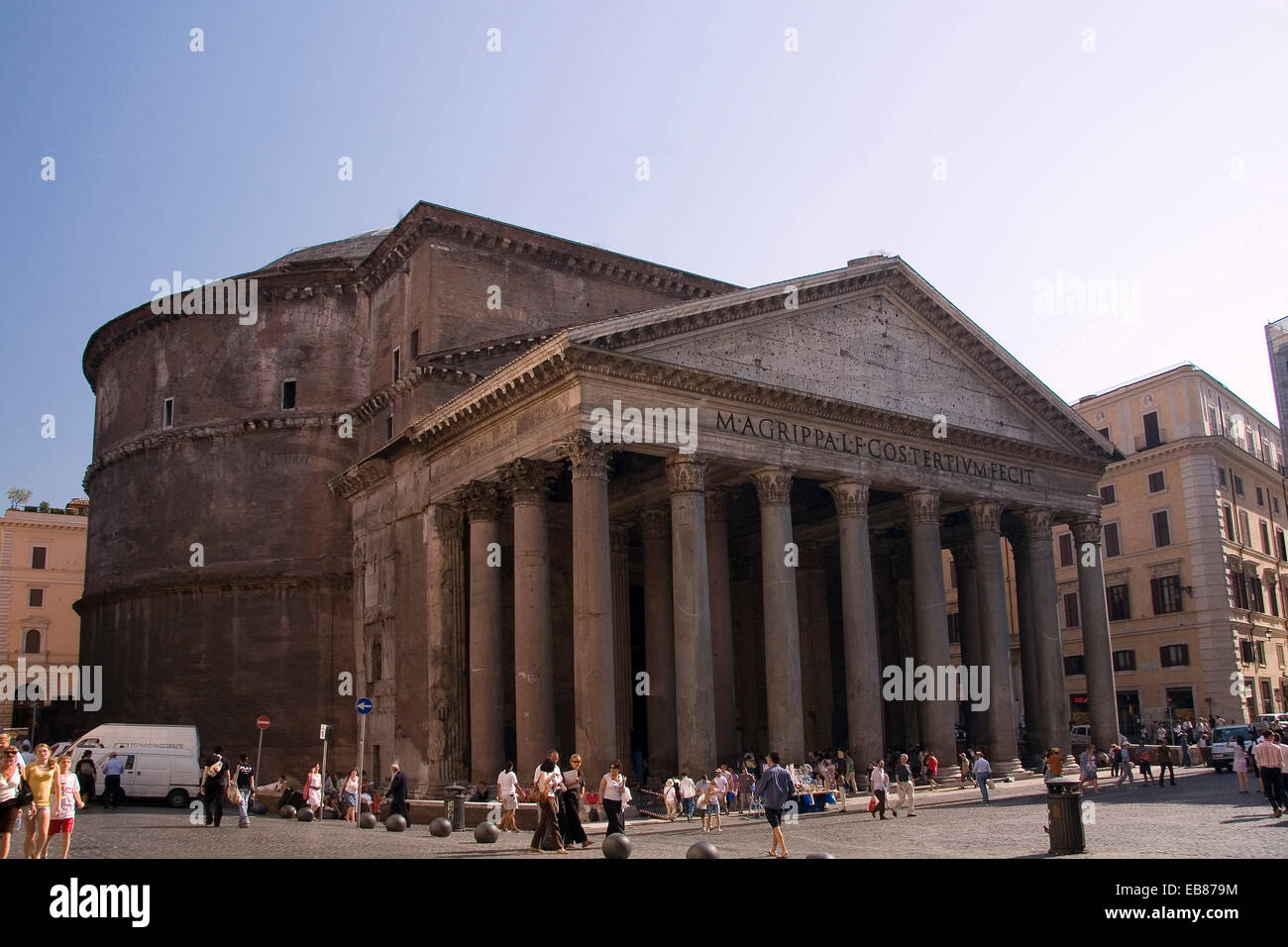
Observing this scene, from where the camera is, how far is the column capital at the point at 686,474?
70.3 feet

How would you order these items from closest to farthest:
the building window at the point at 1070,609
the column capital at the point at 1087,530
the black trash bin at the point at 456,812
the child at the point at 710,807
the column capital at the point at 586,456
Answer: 1. the child at the point at 710,807
2. the black trash bin at the point at 456,812
3. the column capital at the point at 586,456
4. the column capital at the point at 1087,530
5. the building window at the point at 1070,609

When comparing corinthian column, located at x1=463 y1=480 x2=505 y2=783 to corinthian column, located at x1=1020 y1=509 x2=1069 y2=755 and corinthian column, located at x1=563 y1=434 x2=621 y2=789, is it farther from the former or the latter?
corinthian column, located at x1=1020 y1=509 x2=1069 y2=755

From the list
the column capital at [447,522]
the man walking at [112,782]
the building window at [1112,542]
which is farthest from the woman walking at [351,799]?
the building window at [1112,542]

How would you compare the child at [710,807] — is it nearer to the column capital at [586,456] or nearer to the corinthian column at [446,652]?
the column capital at [586,456]

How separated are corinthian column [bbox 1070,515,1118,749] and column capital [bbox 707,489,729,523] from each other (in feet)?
33.1

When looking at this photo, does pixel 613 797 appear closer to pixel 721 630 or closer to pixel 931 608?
pixel 721 630

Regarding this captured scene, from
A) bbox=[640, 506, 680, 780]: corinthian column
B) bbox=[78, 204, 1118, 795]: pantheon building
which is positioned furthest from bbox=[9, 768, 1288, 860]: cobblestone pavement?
bbox=[640, 506, 680, 780]: corinthian column

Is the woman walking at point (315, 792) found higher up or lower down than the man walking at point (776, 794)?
lower down

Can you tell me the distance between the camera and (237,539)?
31.1 metres

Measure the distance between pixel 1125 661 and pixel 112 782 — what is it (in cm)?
3329

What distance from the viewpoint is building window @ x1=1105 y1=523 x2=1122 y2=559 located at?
4203cm

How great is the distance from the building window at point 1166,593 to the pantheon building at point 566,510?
12409 mm
